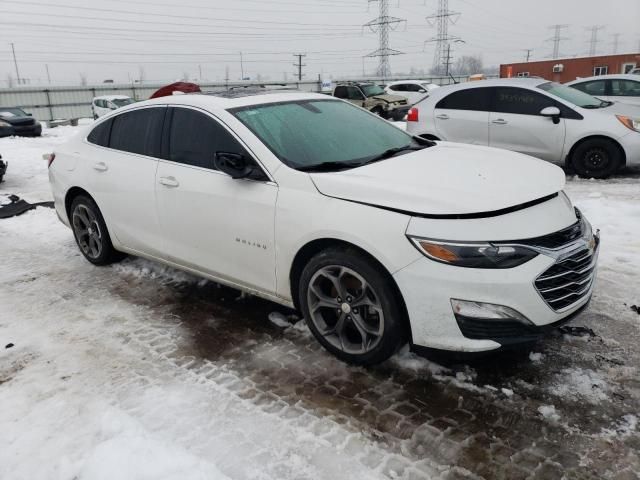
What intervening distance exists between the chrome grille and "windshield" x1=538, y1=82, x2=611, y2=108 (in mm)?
5999

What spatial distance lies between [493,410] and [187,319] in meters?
2.35

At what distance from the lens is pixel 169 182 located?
399cm

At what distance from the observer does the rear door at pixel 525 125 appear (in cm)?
791

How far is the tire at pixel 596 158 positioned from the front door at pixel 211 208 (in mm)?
6298

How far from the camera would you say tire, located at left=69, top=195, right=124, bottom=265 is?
4.89 m

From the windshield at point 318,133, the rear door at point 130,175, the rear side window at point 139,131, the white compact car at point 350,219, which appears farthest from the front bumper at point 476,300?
the rear side window at point 139,131

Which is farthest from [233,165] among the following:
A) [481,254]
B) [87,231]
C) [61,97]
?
Result: [61,97]

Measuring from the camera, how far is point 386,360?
3.23 meters

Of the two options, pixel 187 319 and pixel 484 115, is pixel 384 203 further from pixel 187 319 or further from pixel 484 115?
pixel 484 115

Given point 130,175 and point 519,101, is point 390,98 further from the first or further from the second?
point 130,175

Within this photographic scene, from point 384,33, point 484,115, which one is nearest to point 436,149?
point 484,115

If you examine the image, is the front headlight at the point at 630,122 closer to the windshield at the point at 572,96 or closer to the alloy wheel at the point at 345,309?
the windshield at the point at 572,96

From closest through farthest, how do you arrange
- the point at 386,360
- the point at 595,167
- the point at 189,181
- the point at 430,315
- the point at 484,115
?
the point at 430,315 < the point at 386,360 < the point at 189,181 < the point at 595,167 < the point at 484,115

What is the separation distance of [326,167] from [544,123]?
19.2 feet
